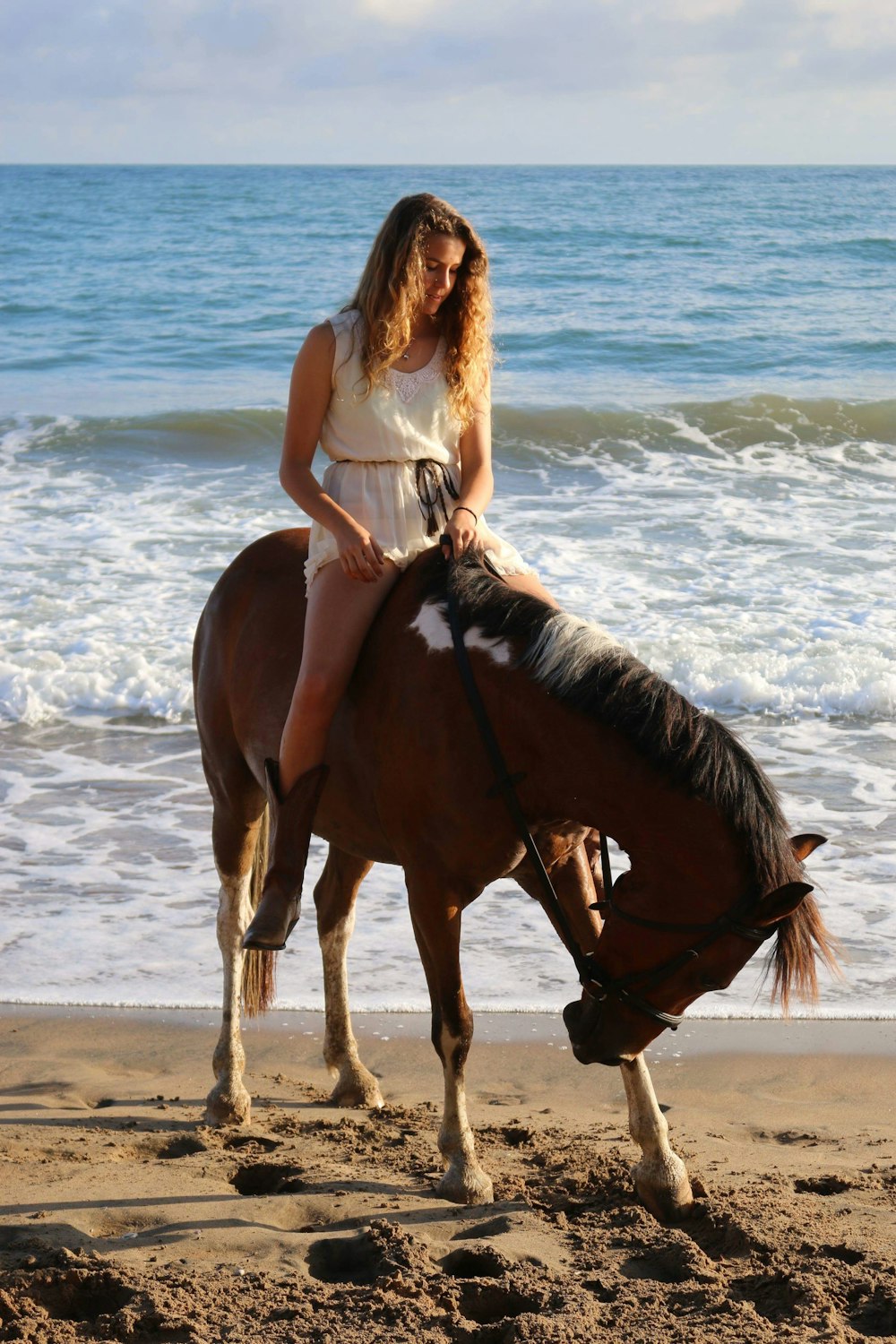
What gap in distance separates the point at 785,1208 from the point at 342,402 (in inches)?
90.5

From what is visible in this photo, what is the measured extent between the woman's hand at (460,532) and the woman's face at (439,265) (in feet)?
1.80

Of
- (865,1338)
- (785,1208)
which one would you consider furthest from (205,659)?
(865,1338)

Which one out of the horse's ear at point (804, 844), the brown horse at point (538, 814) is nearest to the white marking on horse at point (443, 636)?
the brown horse at point (538, 814)

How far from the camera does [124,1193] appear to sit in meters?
3.20

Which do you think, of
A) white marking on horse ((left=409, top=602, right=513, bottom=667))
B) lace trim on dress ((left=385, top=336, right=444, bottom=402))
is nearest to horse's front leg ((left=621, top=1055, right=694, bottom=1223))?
white marking on horse ((left=409, top=602, right=513, bottom=667))

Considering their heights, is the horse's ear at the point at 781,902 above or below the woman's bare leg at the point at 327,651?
below

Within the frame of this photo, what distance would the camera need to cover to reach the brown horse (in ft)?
8.70

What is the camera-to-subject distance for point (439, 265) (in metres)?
3.25

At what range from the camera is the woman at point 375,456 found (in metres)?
3.21

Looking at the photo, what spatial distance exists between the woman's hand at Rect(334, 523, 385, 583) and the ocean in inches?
73.7

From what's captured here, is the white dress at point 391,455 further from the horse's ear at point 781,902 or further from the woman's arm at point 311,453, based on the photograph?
the horse's ear at point 781,902

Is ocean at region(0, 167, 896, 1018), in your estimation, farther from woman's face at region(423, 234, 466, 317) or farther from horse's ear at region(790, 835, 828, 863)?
woman's face at region(423, 234, 466, 317)

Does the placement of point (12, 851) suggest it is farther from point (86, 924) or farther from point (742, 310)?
point (742, 310)

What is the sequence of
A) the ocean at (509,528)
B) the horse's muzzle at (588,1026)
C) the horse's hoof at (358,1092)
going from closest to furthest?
the horse's muzzle at (588,1026) < the horse's hoof at (358,1092) < the ocean at (509,528)
